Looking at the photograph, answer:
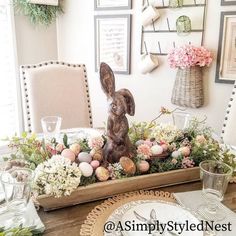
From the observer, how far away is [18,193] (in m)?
0.83

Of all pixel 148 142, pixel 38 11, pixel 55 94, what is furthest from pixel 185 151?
pixel 38 11

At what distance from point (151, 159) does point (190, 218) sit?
318 millimetres

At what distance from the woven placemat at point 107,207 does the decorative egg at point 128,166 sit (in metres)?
0.08

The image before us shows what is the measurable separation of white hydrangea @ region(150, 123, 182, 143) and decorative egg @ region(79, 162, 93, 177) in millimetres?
361

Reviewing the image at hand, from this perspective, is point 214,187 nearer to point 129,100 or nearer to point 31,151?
point 129,100

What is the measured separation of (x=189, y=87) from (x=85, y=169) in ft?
4.84

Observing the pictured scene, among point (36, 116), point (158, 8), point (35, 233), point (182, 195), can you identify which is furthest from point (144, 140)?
point (158, 8)

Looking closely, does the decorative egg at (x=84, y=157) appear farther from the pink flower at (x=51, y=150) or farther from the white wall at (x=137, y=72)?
the white wall at (x=137, y=72)

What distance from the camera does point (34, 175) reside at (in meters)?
0.87

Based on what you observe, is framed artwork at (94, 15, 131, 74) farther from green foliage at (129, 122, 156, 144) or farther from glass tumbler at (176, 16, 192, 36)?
green foliage at (129, 122, 156, 144)

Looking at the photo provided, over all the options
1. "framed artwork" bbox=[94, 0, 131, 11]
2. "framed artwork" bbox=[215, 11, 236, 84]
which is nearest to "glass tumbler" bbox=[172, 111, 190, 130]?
"framed artwork" bbox=[215, 11, 236, 84]

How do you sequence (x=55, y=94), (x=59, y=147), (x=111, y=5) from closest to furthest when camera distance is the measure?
(x=59, y=147), (x=55, y=94), (x=111, y=5)

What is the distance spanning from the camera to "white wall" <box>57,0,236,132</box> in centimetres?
222

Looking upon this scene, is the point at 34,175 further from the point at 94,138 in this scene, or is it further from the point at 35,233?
the point at 94,138
